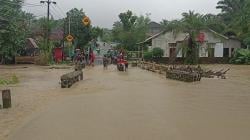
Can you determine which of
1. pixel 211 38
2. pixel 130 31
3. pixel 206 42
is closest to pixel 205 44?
pixel 206 42

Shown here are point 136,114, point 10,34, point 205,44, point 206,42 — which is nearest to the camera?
point 136,114

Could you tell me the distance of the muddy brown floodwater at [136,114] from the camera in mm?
11539

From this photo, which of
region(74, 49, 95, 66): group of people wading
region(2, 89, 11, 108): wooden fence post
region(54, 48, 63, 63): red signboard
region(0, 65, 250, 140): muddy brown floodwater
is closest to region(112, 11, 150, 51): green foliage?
region(54, 48, 63, 63): red signboard

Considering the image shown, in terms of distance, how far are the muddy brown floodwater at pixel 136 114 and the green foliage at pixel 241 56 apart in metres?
28.8

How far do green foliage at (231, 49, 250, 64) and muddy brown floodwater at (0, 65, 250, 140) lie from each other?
1135 inches

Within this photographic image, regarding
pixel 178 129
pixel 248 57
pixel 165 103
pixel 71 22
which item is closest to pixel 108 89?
pixel 165 103

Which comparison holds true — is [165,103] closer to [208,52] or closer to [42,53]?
[42,53]

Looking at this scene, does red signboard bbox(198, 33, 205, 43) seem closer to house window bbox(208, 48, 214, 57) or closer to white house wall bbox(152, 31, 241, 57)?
white house wall bbox(152, 31, 241, 57)

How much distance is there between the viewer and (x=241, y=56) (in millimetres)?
52000

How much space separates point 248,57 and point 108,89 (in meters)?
31.9

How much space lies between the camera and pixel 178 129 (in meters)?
12.1

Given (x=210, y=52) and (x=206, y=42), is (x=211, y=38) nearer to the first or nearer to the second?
(x=206, y=42)

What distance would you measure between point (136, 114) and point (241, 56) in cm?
3955

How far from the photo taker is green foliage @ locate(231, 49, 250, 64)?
51422 mm
